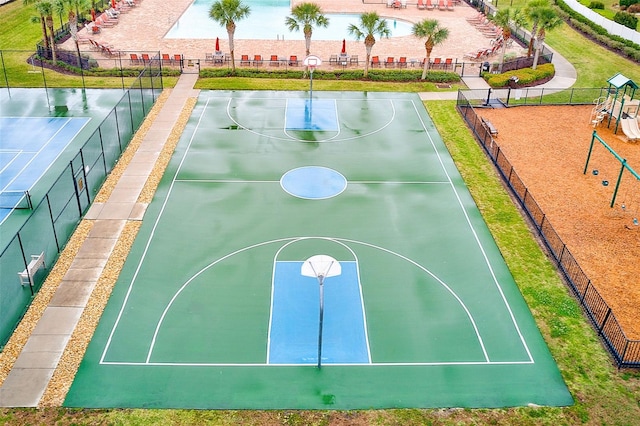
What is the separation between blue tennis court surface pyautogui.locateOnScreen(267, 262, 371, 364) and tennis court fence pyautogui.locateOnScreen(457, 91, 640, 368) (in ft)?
24.3

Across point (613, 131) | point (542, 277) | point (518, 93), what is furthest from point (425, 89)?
point (542, 277)

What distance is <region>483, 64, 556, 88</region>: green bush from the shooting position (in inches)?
1606

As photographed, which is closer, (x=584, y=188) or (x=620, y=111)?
(x=584, y=188)

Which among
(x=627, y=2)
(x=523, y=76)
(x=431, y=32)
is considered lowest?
(x=523, y=76)

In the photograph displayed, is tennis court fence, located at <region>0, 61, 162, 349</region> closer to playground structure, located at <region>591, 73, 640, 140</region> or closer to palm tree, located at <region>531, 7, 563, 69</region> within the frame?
playground structure, located at <region>591, 73, 640, 140</region>

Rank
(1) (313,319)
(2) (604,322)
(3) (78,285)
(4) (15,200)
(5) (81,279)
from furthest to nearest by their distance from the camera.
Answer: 1. (4) (15,200)
2. (5) (81,279)
3. (3) (78,285)
4. (1) (313,319)
5. (2) (604,322)

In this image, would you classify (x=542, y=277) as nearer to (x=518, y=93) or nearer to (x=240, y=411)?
(x=240, y=411)

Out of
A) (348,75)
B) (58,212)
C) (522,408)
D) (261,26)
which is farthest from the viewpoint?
(261,26)

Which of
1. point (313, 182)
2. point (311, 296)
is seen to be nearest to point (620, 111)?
point (313, 182)

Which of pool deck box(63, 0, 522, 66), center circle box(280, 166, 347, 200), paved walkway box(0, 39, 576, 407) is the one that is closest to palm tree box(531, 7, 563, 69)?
pool deck box(63, 0, 522, 66)

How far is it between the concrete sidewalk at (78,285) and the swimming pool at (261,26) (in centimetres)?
2397

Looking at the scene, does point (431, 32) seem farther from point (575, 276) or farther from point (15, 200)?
point (15, 200)

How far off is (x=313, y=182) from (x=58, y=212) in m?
10.9

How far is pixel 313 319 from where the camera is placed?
1942cm
